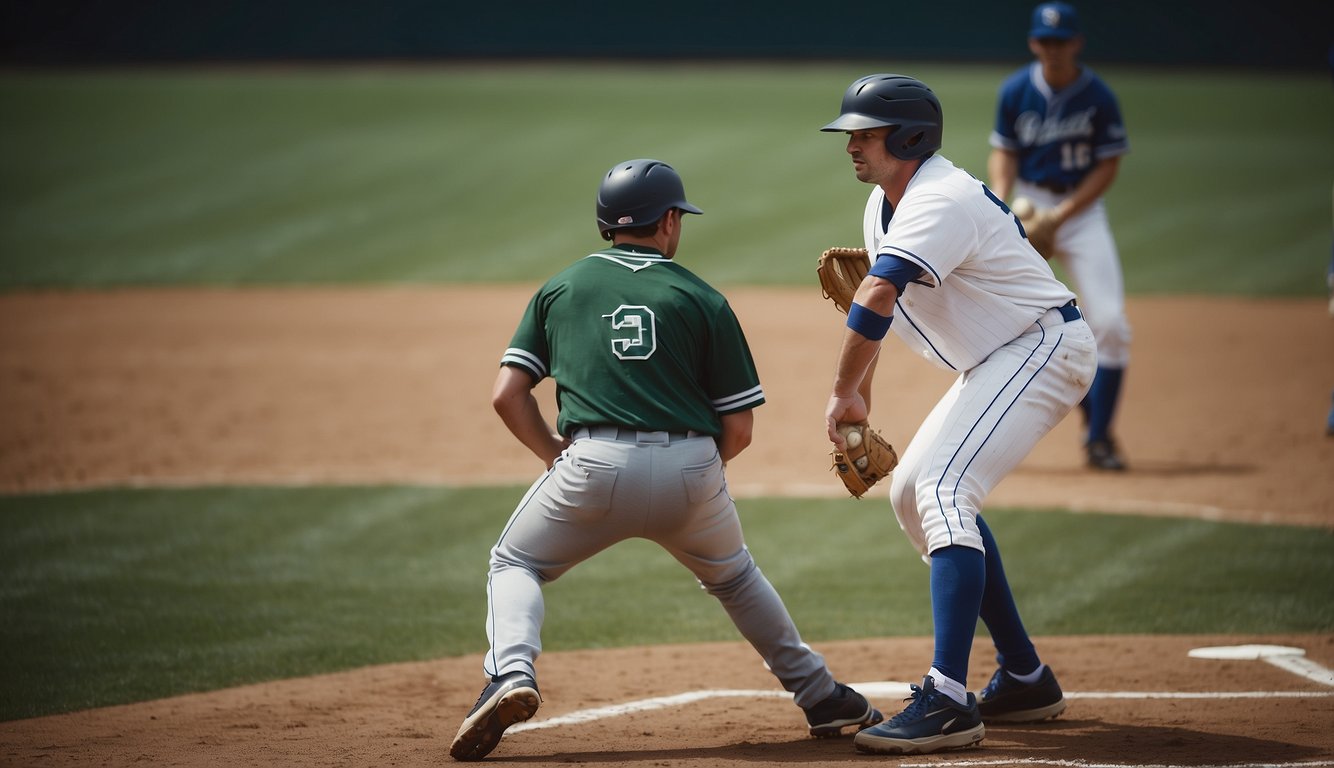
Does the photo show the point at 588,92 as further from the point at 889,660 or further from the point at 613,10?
the point at 889,660

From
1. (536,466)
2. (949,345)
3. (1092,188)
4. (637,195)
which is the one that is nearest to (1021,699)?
(949,345)

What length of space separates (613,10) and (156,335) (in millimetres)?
16237

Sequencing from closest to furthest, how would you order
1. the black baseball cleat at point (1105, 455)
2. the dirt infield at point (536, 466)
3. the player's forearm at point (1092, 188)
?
the dirt infield at point (536, 466) < the player's forearm at point (1092, 188) < the black baseball cleat at point (1105, 455)

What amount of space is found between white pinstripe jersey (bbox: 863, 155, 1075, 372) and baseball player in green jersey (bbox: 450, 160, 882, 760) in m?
0.54

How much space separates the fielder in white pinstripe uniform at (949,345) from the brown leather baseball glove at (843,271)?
0.21 ft

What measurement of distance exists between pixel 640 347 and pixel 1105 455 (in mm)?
5012

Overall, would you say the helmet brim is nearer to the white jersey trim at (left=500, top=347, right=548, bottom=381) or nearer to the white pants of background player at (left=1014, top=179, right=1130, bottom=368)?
the white jersey trim at (left=500, top=347, right=548, bottom=381)

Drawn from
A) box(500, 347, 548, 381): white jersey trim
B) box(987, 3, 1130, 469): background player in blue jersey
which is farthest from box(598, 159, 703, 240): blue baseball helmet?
box(987, 3, 1130, 469): background player in blue jersey

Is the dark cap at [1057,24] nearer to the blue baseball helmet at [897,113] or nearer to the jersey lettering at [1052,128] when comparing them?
the jersey lettering at [1052,128]

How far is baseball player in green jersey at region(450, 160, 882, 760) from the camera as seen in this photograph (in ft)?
12.3

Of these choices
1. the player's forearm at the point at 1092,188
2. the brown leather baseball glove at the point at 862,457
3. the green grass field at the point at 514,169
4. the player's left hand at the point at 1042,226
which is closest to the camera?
the brown leather baseball glove at the point at 862,457

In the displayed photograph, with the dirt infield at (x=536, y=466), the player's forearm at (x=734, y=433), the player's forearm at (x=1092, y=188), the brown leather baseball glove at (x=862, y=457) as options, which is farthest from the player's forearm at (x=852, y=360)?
the player's forearm at (x=1092, y=188)

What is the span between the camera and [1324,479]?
781 cm

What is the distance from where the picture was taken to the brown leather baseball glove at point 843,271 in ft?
13.6
